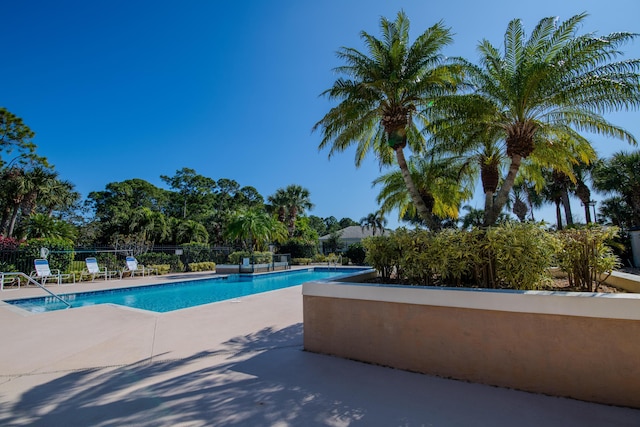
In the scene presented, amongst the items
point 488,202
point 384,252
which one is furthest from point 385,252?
point 488,202

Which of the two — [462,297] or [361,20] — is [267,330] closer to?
[462,297]

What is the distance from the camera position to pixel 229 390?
337 centimetres

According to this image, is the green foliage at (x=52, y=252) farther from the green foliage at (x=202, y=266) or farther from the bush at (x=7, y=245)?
the green foliage at (x=202, y=266)

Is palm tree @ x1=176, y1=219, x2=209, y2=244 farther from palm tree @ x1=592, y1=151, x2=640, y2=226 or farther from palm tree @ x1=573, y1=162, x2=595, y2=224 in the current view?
palm tree @ x1=592, y1=151, x2=640, y2=226

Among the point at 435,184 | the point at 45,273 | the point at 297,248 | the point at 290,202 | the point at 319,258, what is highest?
the point at 290,202

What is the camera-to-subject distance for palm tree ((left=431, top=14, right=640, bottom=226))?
17.9 feet

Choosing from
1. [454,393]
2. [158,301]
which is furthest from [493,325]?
[158,301]

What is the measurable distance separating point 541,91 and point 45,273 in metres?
19.0

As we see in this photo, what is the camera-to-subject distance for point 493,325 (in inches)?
131

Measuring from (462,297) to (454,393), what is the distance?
3.30 ft

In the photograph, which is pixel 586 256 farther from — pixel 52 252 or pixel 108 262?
pixel 108 262

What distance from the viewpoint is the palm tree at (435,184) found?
9.58 metres

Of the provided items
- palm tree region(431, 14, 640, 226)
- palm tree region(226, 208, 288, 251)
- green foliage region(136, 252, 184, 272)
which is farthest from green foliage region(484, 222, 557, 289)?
green foliage region(136, 252, 184, 272)

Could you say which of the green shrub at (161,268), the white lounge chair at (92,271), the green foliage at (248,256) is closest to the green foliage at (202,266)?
the green foliage at (248,256)
